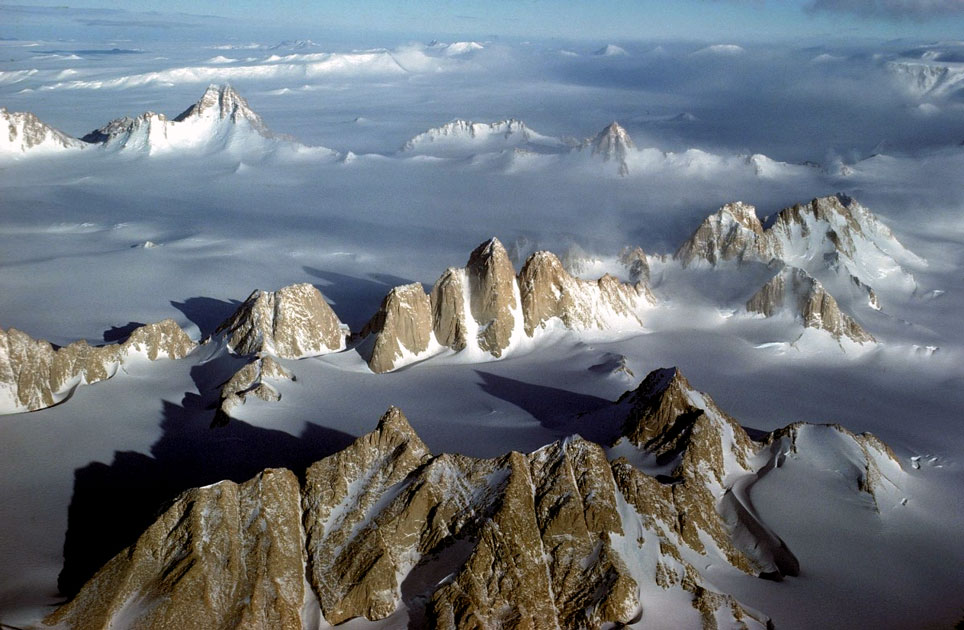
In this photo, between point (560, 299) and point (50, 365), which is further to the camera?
point (560, 299)

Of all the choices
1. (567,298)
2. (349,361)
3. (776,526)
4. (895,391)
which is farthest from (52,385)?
(895,391)

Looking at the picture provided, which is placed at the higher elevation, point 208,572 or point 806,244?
point 208,572

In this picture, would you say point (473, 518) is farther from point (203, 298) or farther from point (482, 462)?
point (203, 298)

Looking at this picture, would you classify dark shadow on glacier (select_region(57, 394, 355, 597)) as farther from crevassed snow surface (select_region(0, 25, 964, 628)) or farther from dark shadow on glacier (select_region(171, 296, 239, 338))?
dark shadow on glacier (select_region(171, 296, 239, 338))

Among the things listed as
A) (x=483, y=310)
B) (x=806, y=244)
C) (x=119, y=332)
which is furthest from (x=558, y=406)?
(x=806, y=244)

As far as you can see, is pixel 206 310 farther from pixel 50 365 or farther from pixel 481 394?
pixel 481 394

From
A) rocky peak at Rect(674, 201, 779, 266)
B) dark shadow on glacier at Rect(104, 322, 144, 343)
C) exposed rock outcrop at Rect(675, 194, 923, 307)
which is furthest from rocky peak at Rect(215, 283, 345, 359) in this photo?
exposed rock outcrop at Rect(675, 194, 923, 307)

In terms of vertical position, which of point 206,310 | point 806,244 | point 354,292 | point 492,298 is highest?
point 492,298
